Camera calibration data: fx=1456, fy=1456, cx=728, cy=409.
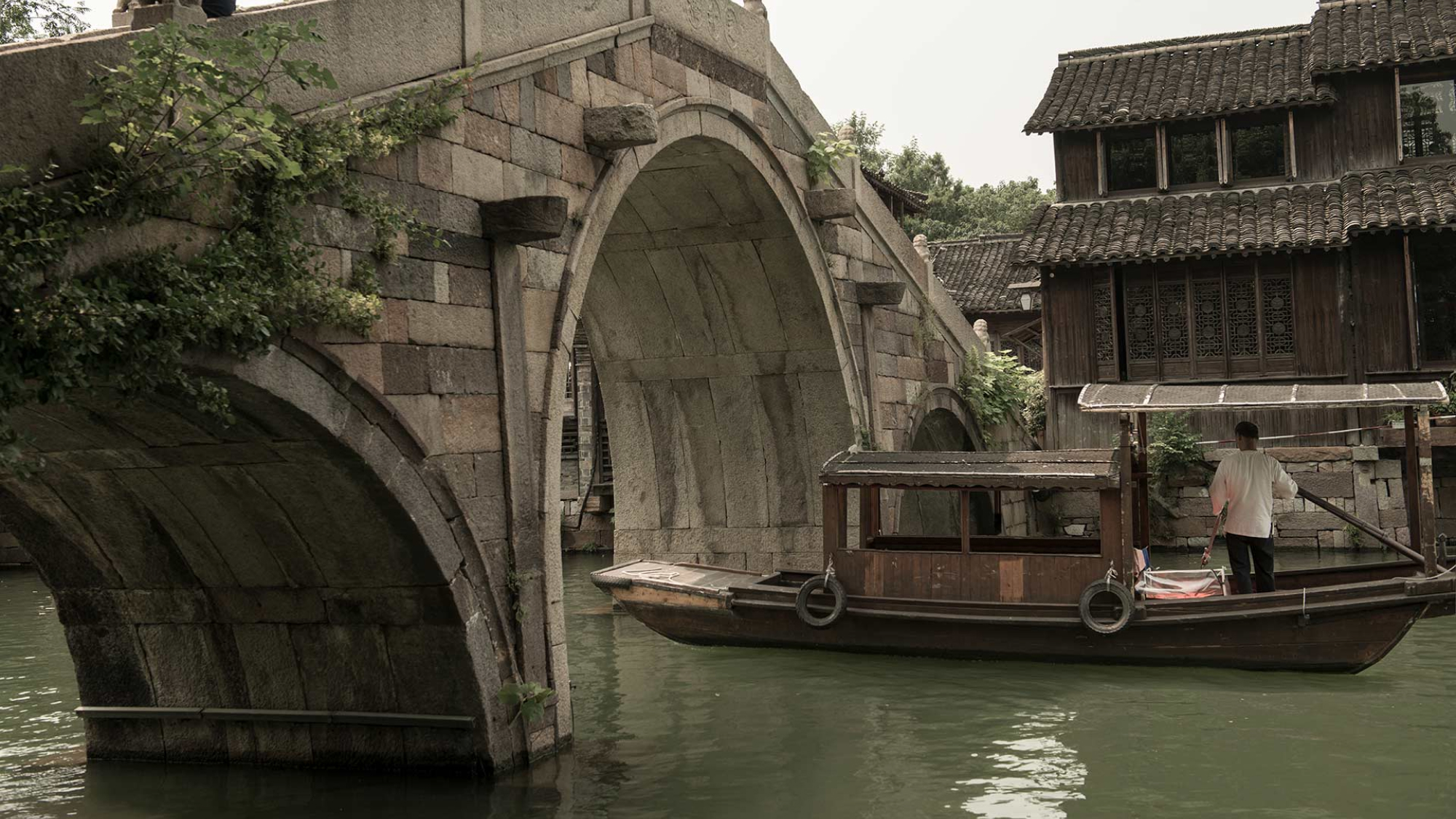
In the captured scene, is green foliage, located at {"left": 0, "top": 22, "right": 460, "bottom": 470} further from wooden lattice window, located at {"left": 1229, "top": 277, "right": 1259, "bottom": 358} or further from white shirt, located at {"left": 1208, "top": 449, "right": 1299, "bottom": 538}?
wooden lattice window, located at {"left": 1229, "top": 277, "right": 1259, "bottom": 358}

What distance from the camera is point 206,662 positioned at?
839 cm

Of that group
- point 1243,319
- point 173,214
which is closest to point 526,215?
point 173,214

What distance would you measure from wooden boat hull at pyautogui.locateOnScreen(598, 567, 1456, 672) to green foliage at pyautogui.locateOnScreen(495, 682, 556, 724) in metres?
4.17

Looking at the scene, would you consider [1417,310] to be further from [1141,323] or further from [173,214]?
[173,214]

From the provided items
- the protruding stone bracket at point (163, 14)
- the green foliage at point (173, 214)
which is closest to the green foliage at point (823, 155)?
the green foliage at point (173, 214)

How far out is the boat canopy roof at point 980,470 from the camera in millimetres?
11023

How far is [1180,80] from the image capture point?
21.3m

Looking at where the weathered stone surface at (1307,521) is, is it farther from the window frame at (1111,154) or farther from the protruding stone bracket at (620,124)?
the protruding stone bracket at (620,124)

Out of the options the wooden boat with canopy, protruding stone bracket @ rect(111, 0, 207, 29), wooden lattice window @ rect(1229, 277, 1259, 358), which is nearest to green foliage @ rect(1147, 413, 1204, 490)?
wooden lattice window @ rect(1229, 277, 1259, 358)

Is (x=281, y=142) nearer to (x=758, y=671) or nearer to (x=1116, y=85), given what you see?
(x=758, y=671)

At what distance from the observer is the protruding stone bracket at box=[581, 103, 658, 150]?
30.6 ft

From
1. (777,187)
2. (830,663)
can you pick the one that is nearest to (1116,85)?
(777,187)

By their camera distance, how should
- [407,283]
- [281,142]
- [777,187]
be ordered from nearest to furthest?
[281,142]
[407,283]
[777,187]

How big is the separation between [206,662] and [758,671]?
459cm
